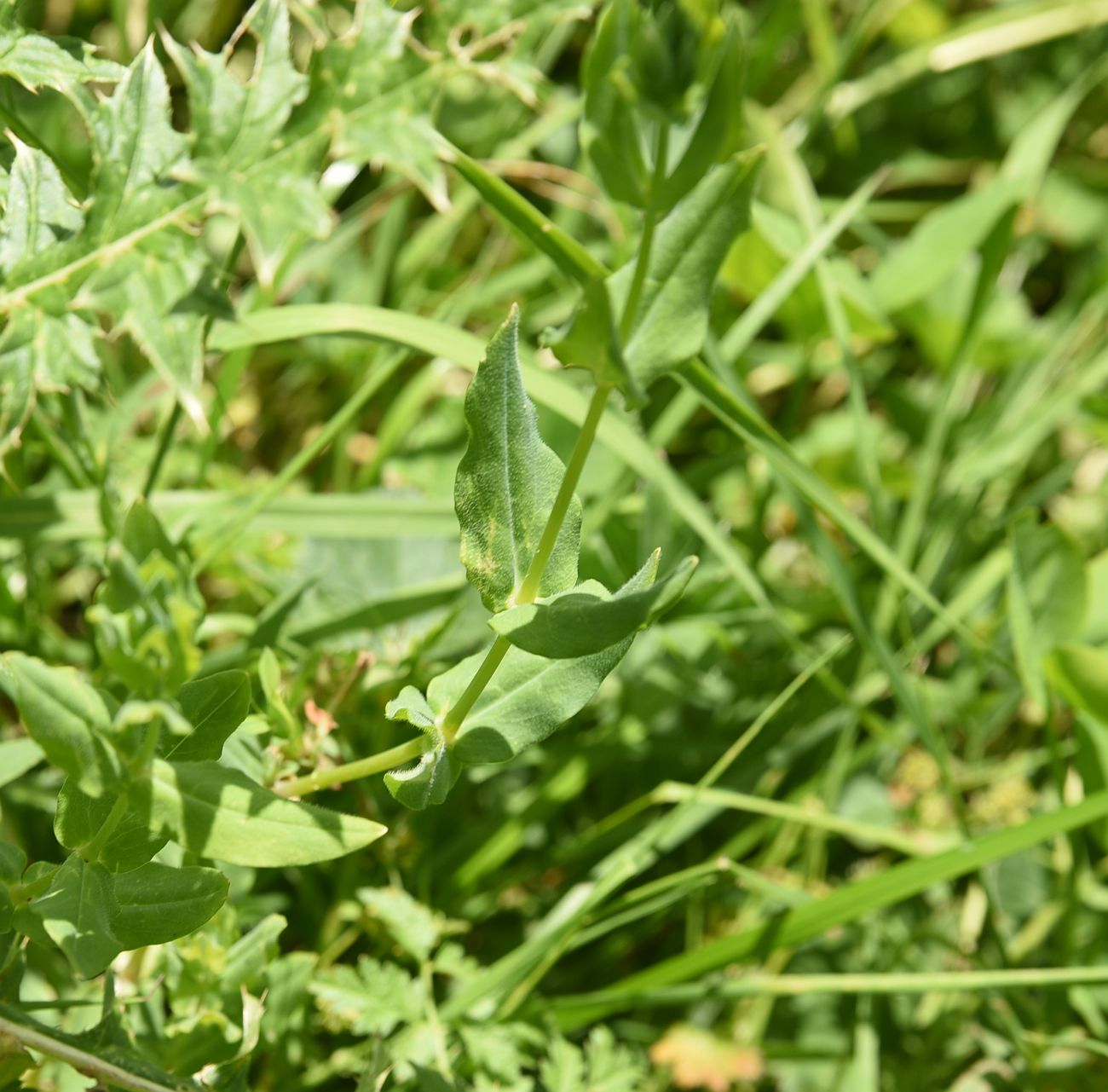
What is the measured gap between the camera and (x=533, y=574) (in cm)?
103

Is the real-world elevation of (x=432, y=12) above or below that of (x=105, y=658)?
above

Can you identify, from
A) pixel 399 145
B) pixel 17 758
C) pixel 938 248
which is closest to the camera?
pixel 17 758

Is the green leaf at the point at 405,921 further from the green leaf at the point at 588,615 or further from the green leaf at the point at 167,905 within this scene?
the green leaf at the point at 588,615

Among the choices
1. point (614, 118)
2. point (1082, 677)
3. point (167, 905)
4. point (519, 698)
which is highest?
point (614, 118)

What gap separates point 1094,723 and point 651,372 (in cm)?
106

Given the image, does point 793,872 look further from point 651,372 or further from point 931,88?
point 931,88

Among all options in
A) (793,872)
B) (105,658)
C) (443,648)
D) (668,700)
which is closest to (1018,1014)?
(793,872)

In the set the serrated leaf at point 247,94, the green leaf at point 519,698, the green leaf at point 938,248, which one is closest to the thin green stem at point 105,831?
the green leaf at point 519,698

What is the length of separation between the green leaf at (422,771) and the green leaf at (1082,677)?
3.45 feet

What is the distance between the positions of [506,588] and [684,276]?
11.9 inches

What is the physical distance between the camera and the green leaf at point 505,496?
103 centimetres

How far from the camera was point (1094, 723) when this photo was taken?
1.76m

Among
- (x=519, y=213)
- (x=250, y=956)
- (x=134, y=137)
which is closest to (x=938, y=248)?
(x=519, y=213)

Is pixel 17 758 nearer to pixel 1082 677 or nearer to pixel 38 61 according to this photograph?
pixel 38 61
